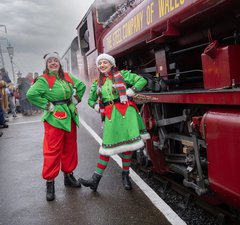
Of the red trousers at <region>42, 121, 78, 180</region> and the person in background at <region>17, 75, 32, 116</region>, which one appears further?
the person in background at <region>17, 75, 32, 116</region>

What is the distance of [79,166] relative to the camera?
4961 millimetres

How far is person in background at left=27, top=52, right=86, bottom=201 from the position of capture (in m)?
3.59

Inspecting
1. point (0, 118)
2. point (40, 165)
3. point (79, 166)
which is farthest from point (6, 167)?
point (0, 118)

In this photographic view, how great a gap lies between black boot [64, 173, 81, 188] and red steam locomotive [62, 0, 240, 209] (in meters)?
0.94

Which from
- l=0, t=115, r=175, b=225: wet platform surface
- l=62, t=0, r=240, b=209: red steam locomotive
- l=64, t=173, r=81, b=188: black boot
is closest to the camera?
l=62, t=0, r=240, b=209: red steam locomotive

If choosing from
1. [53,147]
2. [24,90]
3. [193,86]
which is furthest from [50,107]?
[24,90]

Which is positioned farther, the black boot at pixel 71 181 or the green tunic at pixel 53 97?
the black boot at pixel 71 181

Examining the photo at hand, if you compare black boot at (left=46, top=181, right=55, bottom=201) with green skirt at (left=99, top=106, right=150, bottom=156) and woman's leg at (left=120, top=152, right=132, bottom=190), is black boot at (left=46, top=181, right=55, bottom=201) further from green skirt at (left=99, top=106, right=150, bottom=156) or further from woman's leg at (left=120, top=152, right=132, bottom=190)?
woman's leg at (left=120, top=152, right=132, bottom=190)

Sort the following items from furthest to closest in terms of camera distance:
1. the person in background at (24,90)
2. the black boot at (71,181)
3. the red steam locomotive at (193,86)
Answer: the person in background at (24,90), the black boot at (71,181), the red steam locomotive at (193,86)

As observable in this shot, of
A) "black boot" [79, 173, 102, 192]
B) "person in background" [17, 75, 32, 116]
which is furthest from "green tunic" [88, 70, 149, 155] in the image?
"person in background" [17, 75, 32, 116]

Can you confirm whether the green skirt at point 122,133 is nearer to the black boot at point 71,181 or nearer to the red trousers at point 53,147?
the red trousers at point 53,147

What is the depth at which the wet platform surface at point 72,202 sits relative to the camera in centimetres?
307

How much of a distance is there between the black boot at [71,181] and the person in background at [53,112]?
1.02 ft

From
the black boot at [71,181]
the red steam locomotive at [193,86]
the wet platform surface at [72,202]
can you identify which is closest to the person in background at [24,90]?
the wet platform surface at [72,202]
